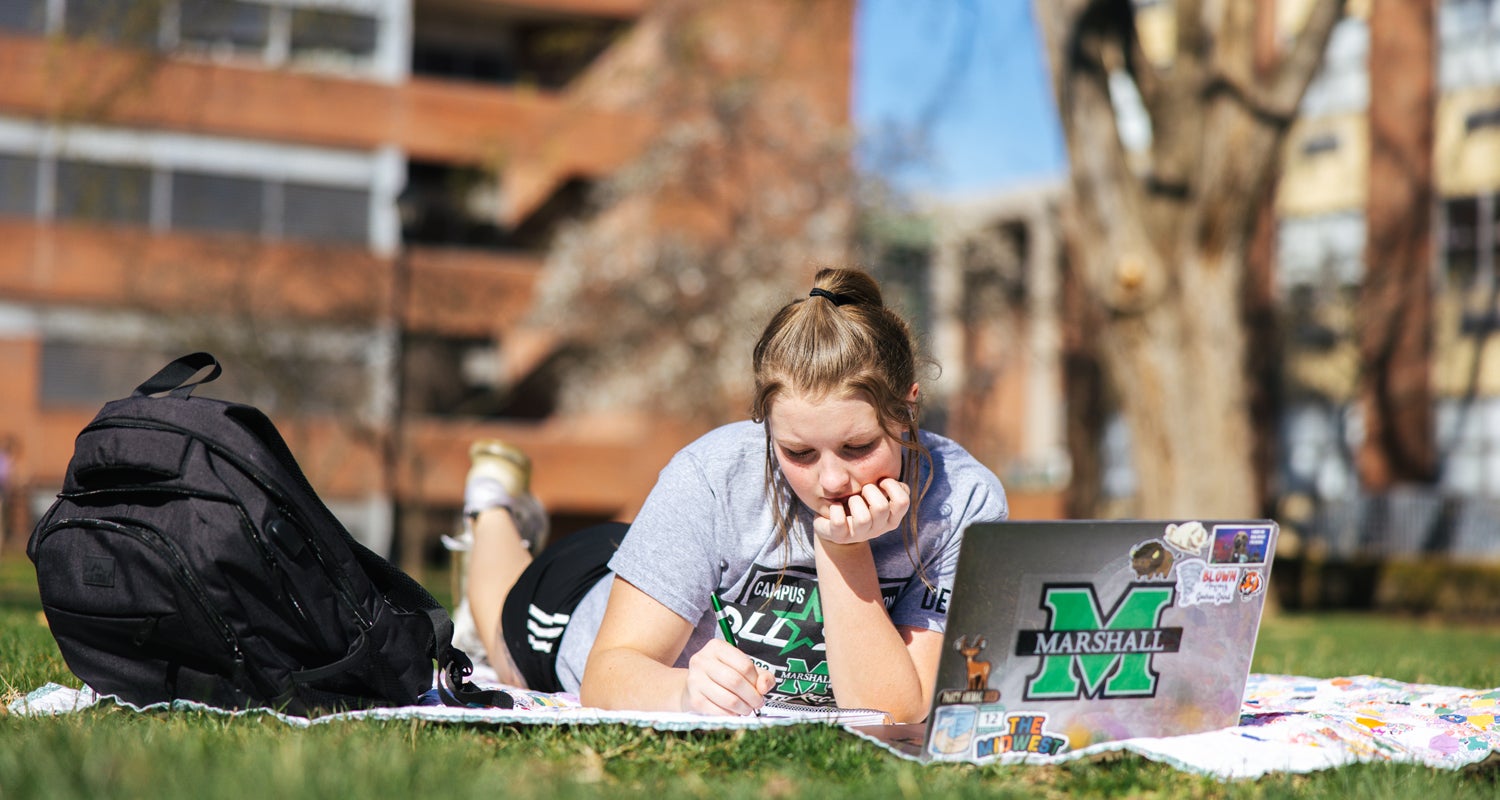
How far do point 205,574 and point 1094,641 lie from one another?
73.8 inches

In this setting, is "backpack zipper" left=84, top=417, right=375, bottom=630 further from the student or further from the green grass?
the student

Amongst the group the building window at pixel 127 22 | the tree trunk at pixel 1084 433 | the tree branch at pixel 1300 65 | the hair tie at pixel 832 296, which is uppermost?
the tree branch at pixel 1300 65

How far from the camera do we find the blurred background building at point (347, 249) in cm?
2083

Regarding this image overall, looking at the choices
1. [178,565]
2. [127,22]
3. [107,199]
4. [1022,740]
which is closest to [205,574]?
[178,565]

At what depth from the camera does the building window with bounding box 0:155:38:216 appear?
21.8m

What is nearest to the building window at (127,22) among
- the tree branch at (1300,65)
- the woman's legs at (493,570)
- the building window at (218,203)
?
the woman's legs at (493,570)

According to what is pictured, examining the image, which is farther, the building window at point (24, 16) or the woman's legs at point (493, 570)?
the building window at point (24, 16)

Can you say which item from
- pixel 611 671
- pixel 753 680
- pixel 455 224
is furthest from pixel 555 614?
pixel 455 224

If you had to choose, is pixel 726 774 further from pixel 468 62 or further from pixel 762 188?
pixel 468 62

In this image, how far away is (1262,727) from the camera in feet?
10.4

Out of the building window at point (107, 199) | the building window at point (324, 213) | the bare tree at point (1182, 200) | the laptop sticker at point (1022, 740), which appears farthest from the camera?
the building window at point (324, 213)

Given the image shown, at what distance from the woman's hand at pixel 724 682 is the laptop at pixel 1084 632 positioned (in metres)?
0.24

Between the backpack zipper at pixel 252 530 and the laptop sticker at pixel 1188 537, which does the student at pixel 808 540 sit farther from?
the backpack zipper at pixel 252 530

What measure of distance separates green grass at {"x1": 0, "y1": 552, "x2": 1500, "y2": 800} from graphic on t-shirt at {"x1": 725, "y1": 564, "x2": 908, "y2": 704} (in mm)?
428
